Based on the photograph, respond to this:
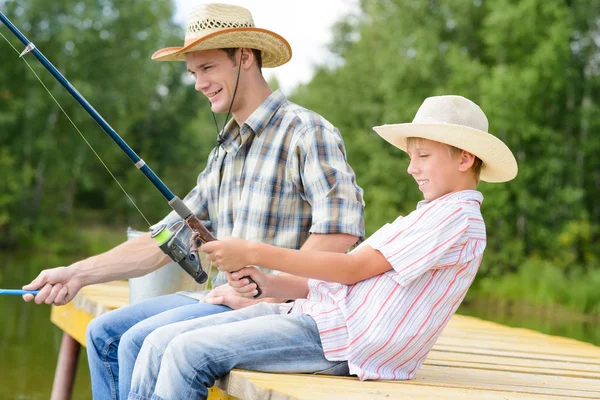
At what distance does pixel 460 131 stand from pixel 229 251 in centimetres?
62

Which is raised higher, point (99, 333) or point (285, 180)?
point (285, 180)

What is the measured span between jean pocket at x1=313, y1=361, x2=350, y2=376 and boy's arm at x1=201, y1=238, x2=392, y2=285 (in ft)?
0.78

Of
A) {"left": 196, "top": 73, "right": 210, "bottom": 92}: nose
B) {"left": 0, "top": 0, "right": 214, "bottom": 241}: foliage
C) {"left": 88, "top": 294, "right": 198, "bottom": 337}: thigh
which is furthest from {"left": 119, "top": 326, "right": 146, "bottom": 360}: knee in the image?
{"left": 0, "top": 0, "right": 214, "bottom": 241}: foliage

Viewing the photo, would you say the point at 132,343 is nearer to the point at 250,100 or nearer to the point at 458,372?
the point at 250,100

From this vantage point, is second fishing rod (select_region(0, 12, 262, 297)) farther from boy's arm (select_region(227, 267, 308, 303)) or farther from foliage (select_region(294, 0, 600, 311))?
foliage (select_region(294, 0, 600, 311))

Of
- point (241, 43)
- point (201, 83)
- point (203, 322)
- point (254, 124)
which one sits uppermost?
point (241, 43)

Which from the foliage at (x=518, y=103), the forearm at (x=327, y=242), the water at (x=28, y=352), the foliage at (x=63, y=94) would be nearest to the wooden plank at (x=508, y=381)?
the forearm at (x=327, y=242)

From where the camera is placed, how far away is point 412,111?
1766 cm

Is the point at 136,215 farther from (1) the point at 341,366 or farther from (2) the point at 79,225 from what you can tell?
(1) the point at 341,366

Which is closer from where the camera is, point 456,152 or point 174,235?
point 456,152

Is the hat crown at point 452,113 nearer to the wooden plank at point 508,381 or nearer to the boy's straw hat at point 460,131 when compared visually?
the boy's straw hat at point 460,131

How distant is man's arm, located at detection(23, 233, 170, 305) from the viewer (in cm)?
277

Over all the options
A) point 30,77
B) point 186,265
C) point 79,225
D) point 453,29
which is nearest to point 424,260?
point 186,265

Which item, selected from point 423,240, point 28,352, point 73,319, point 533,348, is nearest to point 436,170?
point 423,240
